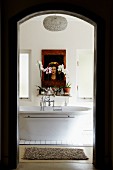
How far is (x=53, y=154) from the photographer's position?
4.55 meters

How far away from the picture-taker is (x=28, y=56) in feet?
23.3

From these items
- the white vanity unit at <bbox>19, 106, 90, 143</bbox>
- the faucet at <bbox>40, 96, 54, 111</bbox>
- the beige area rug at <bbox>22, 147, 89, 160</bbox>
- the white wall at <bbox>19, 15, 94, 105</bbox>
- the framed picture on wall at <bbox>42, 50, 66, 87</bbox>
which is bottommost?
the beige area rug at <bbox>22, 147, 89, 160</bbox>

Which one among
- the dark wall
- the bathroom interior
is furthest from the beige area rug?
the bathroom interior

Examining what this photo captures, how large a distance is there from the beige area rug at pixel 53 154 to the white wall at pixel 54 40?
7.58 feet

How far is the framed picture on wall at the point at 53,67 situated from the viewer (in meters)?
7.06

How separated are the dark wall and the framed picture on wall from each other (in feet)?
10.8

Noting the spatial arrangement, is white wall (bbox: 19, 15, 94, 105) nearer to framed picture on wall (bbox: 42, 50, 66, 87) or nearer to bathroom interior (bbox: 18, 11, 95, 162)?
bathroom interior (bbox: 18, 11, 95, 162)

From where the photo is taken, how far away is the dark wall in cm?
377

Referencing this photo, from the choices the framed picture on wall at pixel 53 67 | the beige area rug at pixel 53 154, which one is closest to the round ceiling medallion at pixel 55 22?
the framed picture on wall at pixel 53 67
